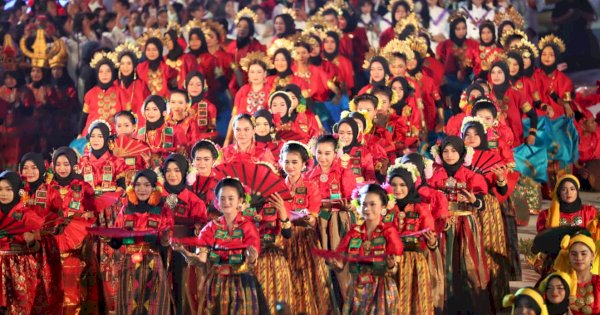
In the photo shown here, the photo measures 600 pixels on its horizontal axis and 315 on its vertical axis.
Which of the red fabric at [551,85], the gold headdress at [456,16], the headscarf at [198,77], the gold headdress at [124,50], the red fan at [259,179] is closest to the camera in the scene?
the red fan at [259,179]

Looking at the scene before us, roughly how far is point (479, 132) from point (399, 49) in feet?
15.4

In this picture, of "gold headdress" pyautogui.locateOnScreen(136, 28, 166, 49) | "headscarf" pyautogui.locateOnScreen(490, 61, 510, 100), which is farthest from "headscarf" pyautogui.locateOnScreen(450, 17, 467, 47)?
"gold headdress" pyautogui.locateOnScreen(136, 28, 166, 49)

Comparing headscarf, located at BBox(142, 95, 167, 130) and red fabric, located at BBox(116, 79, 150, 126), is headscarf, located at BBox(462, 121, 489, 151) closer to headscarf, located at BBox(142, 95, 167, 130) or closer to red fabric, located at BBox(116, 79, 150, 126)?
headscarf, located at BBox(142, 95, 167, 130)

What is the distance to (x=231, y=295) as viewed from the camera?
34.3 feet

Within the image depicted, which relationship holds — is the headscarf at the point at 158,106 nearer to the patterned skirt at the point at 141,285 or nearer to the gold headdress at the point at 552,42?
the patterned skirt at the point at 141,285

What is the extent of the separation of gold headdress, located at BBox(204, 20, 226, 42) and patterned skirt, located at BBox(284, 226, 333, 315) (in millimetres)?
6974

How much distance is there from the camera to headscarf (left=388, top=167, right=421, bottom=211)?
11.1 meters

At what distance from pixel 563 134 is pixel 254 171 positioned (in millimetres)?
6515

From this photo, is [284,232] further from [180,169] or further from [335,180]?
[335,180]

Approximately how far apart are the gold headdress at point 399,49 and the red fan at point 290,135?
3.10m

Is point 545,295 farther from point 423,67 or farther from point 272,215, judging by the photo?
point 423,67

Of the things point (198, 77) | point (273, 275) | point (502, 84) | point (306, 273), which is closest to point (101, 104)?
point (198, 77)

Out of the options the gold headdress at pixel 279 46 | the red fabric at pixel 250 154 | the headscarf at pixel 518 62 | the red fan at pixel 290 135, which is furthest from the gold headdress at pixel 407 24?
the red fabric at pixel 250 154

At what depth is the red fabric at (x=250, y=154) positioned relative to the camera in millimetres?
13133
